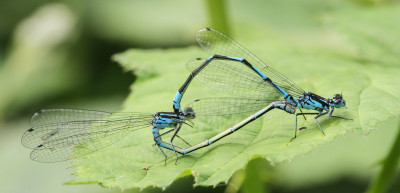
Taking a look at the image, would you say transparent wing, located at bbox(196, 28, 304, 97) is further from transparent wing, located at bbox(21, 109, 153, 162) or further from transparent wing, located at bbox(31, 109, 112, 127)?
transparent wing, located at bbox(31, 109, 112, 127)

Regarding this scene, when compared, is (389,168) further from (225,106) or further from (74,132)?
(74,132)

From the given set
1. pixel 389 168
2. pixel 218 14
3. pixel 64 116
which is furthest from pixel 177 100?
pixel 389 168

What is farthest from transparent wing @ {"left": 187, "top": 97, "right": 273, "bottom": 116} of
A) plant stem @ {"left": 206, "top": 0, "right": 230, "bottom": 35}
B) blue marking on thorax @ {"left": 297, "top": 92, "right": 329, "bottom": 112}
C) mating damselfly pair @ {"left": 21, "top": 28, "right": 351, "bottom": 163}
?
plant stem @ {"left": 206, "top": 0, "right": 230, "bottom": 35}

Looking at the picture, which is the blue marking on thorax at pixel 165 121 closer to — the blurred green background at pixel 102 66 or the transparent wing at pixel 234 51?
the transparent wing at pixel 234 51

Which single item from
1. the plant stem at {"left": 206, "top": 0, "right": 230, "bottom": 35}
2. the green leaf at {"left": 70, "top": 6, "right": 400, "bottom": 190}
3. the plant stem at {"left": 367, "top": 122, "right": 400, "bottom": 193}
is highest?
the plant stem at {"left": 206, "top": 0, "right": 230, "bottom": 35}

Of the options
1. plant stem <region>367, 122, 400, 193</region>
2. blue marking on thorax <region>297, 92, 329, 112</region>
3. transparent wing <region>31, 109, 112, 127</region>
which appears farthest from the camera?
transparent wing <region>31, 109, 112, 127</region>

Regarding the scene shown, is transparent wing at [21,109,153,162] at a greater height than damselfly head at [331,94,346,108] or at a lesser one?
greater

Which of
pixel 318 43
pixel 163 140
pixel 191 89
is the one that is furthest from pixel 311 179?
pixel 163 140
